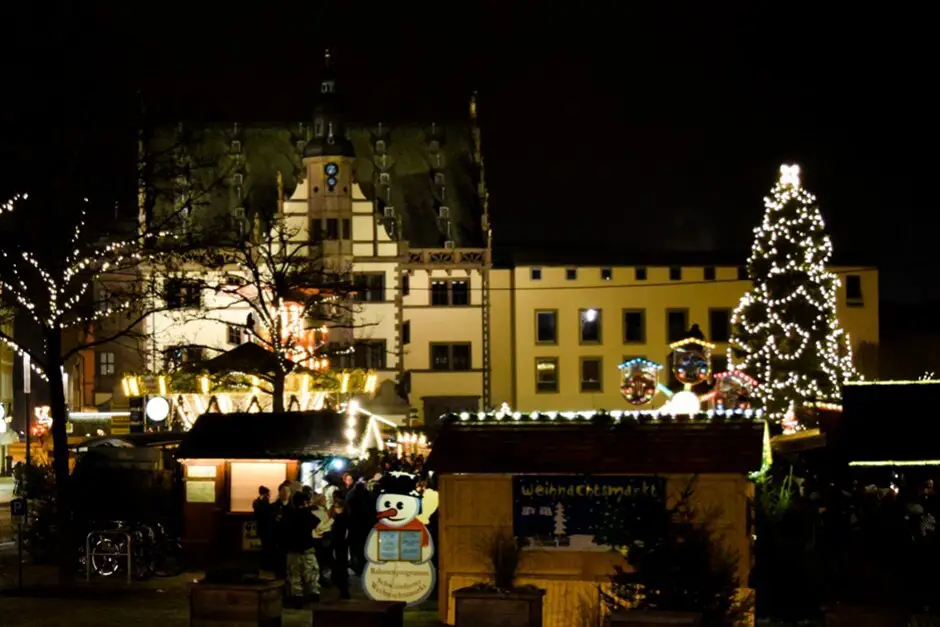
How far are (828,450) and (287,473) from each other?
9.03 metres

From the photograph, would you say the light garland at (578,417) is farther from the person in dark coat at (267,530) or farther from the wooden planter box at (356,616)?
the person in dark coat at (267,530)

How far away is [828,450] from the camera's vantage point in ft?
79.0

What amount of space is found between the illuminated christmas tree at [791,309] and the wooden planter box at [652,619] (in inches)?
1337

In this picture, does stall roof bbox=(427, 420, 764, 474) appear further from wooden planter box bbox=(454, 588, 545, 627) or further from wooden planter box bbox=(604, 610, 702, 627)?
wooden planter box bbox=(604, 610, 702, 627)

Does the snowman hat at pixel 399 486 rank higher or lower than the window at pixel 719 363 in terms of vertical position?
lower

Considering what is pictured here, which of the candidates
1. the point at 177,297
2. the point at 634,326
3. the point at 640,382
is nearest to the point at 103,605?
the point at 177,297

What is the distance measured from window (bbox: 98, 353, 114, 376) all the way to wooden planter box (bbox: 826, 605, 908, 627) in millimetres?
61455

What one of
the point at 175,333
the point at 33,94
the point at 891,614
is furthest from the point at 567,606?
the point at 175,333

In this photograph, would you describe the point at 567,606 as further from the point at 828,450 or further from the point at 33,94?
the point at 33,94

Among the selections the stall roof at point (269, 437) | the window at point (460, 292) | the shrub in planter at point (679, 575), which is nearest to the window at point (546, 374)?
the window at point (460, 292)

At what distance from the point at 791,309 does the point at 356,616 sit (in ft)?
115

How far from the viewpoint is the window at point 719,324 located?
72.3 meters

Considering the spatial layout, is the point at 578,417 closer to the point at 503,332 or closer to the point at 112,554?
the point at 112,554

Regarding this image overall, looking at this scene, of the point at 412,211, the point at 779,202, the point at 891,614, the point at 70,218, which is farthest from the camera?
the point at 412,211
